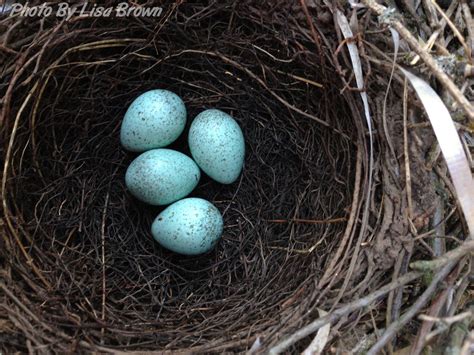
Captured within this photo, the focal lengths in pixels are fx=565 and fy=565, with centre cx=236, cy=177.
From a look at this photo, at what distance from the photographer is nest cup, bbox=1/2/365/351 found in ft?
4.81

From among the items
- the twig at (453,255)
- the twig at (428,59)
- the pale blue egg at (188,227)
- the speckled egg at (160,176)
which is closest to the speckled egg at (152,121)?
the speckled egg at (160,176)

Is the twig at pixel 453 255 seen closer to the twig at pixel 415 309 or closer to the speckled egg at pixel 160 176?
the twig at pixel 415 309

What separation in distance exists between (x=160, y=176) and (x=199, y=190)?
22 centimetres

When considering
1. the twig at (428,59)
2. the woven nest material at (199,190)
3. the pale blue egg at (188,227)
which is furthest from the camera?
the pale blue egg at (188,227)

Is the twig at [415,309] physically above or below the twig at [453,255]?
below

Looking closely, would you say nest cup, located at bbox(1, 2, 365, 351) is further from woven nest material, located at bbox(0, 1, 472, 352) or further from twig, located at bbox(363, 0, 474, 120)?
twig, located at bbox(363, 0, 474, 120)

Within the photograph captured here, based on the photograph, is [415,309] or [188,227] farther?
[188,227]

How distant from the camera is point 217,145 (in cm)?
159

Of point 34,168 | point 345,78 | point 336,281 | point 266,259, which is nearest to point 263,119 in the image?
point 345,78

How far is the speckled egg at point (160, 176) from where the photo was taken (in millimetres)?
1550

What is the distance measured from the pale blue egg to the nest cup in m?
0.10

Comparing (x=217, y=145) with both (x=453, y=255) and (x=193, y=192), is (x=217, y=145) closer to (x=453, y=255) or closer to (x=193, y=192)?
(x=193, y=192)

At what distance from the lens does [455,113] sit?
1350 millimetres

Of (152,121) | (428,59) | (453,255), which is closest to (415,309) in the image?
(453,255)
